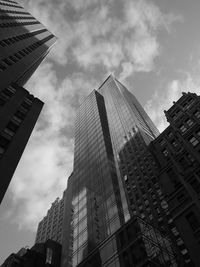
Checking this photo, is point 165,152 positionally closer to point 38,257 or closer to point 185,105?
point 185,105

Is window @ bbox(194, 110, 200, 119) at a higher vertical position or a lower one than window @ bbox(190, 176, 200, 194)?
higher

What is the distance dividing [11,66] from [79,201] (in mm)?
46821

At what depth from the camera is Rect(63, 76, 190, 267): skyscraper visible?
70125 mm

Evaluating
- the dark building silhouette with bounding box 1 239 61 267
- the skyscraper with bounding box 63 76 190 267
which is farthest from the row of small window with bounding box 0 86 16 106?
the dark building silhouette with bounding box 1 239 61 267

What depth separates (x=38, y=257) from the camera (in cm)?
8312

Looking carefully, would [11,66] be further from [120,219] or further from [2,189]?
[120,219]

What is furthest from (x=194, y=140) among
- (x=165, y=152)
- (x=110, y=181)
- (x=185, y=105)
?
(x=110, y=181)

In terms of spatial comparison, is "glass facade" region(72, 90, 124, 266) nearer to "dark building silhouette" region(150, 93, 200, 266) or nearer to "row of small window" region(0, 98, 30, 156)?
"dark building silhouette" region(150, 93, 200, 266)

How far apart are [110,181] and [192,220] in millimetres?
50741

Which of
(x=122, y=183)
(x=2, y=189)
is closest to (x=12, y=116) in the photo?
(x=2, y=189)

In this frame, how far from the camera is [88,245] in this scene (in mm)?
68000

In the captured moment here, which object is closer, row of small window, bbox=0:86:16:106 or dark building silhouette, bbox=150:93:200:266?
dark building silhouette, bbox=150:93:200:266

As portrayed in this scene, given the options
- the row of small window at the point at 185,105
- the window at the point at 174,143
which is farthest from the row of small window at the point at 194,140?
the row of small window at the point at 185,105

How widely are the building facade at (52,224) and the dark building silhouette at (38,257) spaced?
20770mm
